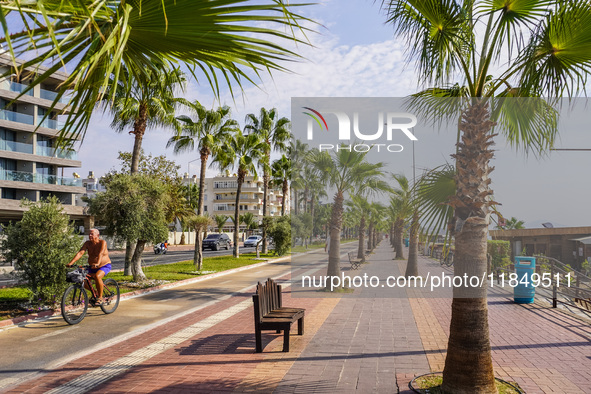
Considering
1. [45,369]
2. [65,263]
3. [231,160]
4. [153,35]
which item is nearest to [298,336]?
[45,369]

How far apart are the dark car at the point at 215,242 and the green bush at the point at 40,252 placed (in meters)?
35.1

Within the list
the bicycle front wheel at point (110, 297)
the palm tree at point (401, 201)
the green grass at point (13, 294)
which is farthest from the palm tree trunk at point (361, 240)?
the bicycle front wheel at point (110, 297)

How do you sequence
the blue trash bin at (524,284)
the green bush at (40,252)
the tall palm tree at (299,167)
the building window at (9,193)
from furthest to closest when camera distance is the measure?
the building window at (9,193) → the tall palm tree at (299,167) → the blue trash bin at (524,284) → the green bush at (40,252)

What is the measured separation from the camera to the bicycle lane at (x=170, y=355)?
6.15 m

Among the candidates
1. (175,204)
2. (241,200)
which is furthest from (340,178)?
(241,200)

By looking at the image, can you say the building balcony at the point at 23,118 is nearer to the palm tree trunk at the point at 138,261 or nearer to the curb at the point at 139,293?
the curb at the point at 139,293

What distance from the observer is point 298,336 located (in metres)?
8.76

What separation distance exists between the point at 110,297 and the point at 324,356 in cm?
579

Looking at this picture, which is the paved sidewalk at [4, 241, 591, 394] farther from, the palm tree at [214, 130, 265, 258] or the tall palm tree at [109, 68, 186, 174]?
the palm tree at [214, 130, 265, 258]

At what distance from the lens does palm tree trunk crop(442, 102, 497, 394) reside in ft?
17.9

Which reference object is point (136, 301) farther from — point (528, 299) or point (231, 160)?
point (231, 160)

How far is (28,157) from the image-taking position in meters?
44.1

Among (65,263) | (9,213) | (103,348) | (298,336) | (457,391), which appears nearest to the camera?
(457,391)

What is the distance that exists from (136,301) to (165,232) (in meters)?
3.45
